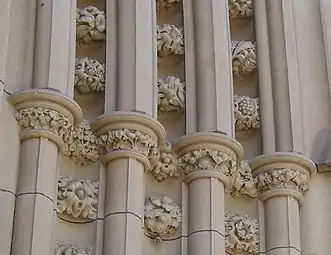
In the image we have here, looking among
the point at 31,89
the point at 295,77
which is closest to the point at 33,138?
the point at 31,89

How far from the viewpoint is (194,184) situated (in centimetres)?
498

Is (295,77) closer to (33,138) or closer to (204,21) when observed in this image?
(204,21)

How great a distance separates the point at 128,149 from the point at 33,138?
1.47 ft

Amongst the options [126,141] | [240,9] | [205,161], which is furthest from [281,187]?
[240,9]

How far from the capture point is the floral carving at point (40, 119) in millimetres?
4629

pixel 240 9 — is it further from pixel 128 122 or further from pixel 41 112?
pixel 41 112

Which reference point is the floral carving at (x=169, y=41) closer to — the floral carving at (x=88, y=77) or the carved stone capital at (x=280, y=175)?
the floral carving at (x=88, y=77)

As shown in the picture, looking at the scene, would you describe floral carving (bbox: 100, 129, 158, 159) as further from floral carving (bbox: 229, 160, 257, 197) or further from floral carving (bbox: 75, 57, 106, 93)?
floral carving (bbox: 229, 160, 257, 197)

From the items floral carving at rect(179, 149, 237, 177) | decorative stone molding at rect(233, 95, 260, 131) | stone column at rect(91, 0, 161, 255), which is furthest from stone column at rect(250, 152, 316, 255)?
stone column at rect(91, 0, 161, 255)

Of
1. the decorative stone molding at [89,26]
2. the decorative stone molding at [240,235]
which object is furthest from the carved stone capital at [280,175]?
the decorative stone molding at [89,26]

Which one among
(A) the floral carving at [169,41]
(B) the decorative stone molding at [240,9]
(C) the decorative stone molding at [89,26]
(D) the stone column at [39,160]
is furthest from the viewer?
(B) the decorative stone molding at [240,9]

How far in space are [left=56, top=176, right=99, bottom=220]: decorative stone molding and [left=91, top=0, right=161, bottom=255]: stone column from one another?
0.06 metres

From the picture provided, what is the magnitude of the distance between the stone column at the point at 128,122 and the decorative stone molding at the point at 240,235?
1.56ft

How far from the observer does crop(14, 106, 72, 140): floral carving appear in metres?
4.63
